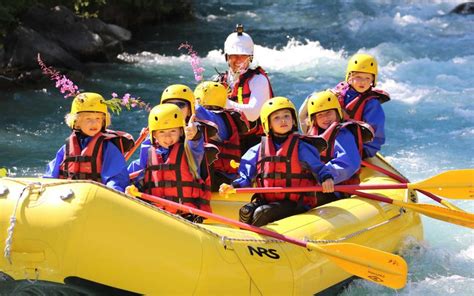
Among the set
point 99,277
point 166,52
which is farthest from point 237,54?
point 166,52

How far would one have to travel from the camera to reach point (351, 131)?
6.27m

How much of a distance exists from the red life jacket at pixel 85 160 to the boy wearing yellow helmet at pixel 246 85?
1.76 m

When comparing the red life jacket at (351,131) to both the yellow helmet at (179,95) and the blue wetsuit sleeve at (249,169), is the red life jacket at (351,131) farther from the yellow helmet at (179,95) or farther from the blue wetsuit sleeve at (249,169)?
the yellow helmet at (179,95)

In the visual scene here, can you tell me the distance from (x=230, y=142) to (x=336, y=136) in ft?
2.96

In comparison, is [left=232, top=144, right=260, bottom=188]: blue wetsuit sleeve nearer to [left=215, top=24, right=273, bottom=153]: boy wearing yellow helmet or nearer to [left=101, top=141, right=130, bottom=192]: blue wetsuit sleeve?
[left=101, top=141, right=130, bottom=192]: blue wetsuit sleeve

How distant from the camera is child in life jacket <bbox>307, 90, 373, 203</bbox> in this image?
6.07 m

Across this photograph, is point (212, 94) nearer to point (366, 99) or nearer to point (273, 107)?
point (273, 107)

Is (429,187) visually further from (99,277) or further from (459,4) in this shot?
(459,4)

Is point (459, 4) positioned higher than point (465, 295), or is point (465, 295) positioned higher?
point (459, 4)

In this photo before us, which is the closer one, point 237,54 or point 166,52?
point 237,54

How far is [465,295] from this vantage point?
6.00m

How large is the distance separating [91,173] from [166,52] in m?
10.8

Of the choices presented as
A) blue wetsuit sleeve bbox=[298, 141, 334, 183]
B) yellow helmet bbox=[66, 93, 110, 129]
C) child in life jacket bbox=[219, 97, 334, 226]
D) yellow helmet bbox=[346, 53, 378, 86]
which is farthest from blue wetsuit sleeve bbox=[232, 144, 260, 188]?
yellow helmet bbox=[346, 53, 378, 86]

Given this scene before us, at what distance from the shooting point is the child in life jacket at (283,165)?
5.61 metres
